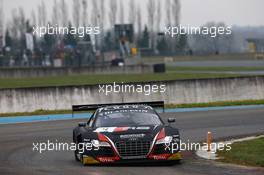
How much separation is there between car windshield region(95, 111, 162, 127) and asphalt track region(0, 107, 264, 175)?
1.02 m

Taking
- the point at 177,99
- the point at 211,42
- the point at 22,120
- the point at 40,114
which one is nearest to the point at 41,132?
the point at 22,120

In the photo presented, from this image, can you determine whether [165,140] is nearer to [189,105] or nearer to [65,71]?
[189,105]

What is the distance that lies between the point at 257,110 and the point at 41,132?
11.2 metres

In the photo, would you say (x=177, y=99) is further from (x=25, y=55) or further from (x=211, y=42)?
(x=211, y=42)

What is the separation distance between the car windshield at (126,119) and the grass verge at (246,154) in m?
1.68

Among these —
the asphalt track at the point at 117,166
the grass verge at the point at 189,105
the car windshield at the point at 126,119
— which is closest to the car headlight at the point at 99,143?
the asphalt track at the point at 117,166

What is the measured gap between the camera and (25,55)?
76188mm

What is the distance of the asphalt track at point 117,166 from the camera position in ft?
44.5

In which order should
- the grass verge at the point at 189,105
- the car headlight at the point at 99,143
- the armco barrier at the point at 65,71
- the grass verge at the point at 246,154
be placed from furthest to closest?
the armco barrier at the point at 65,71
the grass verge at the point at 189,105
the grass verge at the point at 246,154
the car headlight at the point at 99,143

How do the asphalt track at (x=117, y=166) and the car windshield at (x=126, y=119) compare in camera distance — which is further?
the car windshield at (x=126, y=119)

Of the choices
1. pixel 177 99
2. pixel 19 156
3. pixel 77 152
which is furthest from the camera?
pixel 177 99

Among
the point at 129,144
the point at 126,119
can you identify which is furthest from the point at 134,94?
the point at 129,144

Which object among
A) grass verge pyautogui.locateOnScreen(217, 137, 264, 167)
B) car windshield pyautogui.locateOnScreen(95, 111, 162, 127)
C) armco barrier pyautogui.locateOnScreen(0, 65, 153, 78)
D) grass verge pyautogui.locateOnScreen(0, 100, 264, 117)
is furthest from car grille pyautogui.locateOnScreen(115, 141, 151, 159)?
armco barrier pyautogui.locateOnScreen(0, 65, 153, 78)

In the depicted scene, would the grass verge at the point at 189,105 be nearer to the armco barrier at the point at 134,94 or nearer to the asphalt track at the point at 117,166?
the armco barrier at the point at 134,94
